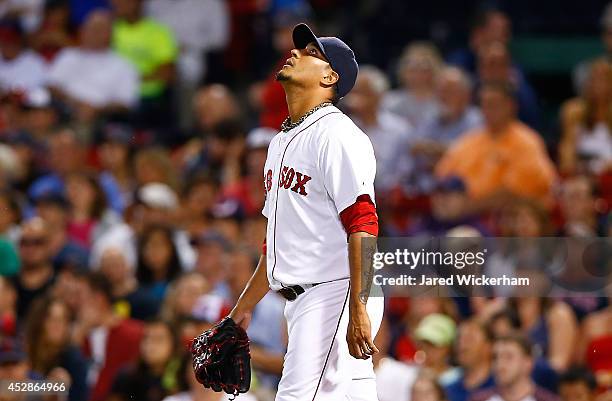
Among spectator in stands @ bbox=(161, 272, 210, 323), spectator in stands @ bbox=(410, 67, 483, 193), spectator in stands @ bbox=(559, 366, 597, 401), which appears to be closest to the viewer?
spectator in stands @ bbox=(559, 366, 597, 401)

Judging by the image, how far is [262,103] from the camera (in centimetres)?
1164

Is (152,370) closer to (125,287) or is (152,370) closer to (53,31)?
(125,287)

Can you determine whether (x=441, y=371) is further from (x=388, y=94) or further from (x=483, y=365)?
(x=388, y=94)

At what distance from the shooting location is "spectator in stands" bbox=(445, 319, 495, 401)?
7.59 metres

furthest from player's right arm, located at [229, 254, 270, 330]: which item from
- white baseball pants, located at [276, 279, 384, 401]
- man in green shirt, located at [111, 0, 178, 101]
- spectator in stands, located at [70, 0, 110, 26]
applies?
spectator in stands, located at [70, 0, 110, 26]

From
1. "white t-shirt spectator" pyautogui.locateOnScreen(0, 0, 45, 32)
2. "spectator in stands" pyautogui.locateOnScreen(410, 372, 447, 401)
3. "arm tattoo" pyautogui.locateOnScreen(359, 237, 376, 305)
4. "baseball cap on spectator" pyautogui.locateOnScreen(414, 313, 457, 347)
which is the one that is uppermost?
"white t-shirt spectator" pyautogui.locateOnScreen(0, 0, 45, 32)

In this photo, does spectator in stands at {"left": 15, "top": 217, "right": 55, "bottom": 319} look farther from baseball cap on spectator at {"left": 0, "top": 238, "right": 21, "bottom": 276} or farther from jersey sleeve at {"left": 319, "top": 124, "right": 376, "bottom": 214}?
jersey sleeve at {"left": 319, "top": 124, "right": 376, "bottom": 214}

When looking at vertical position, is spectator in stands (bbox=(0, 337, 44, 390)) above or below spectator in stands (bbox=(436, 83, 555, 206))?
below

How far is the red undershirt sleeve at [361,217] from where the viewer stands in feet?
16.0

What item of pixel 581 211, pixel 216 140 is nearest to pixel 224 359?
pixel 581 211

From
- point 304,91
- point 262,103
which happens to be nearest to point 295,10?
point 262,103

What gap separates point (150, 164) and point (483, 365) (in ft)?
13.1

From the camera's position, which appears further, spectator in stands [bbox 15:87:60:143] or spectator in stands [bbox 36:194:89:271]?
spectator in stands [bbox 15:87:60:143]

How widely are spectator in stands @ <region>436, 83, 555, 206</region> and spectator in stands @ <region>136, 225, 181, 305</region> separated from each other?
7.21 ft
